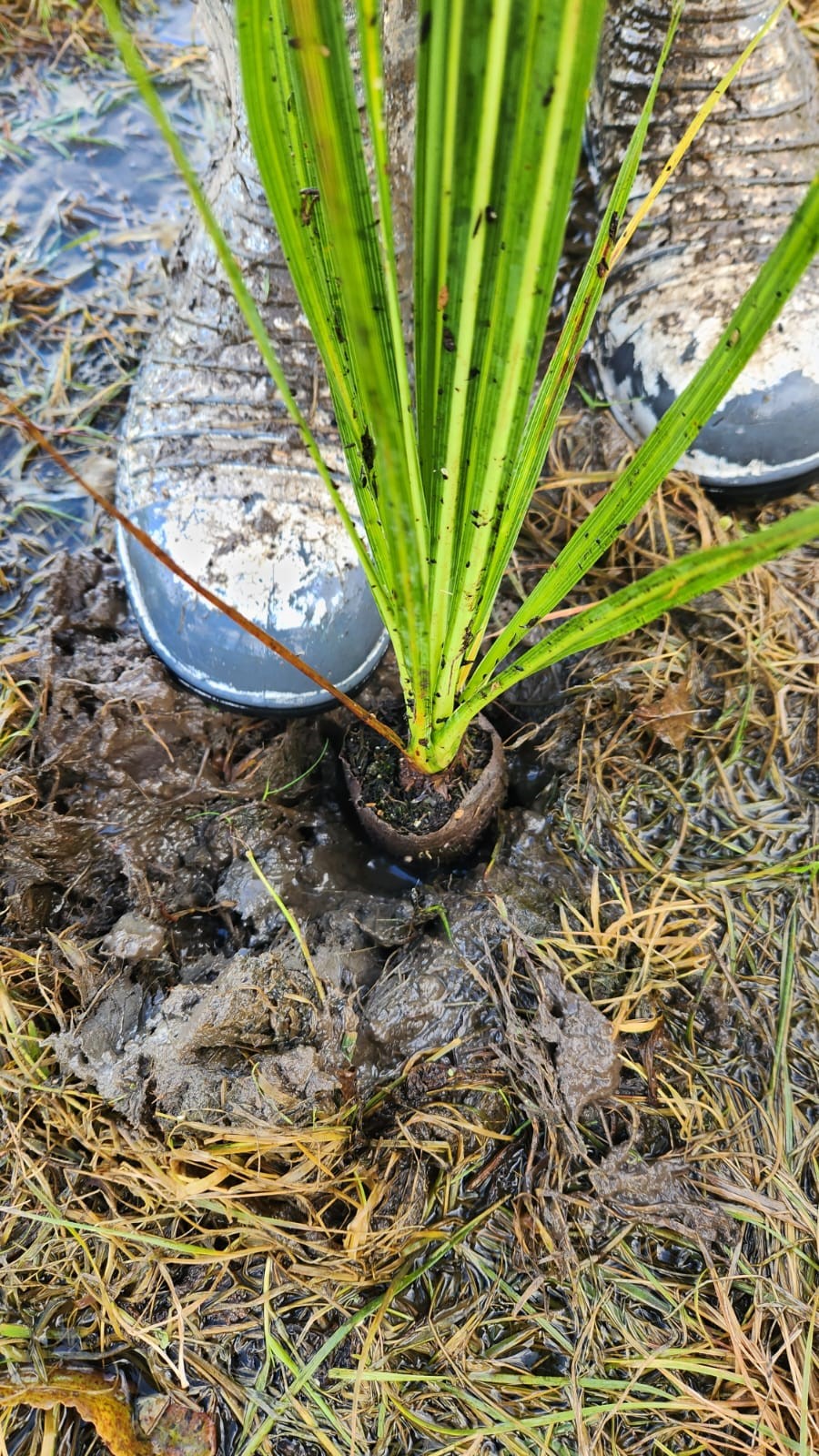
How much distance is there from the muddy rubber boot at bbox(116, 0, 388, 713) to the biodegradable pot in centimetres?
10

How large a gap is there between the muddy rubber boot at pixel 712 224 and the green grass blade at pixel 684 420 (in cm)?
58

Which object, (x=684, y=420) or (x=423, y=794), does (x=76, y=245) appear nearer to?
(x=423, y=794)

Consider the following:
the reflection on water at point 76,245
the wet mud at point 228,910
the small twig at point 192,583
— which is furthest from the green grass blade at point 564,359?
the reflection on water at point 76,245

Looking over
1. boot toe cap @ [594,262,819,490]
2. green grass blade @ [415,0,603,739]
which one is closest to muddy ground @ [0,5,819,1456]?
boot toe cap @ [594,262,819,490]

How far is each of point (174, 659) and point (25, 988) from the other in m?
0.41

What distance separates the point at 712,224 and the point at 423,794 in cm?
93

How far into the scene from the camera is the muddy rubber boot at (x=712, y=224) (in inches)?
43.7

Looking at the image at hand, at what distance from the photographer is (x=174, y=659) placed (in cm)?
101

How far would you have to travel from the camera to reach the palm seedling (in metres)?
0.40

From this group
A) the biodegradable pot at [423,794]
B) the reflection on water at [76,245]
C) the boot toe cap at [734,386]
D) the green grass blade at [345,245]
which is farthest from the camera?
the reflection on water at [76,245]

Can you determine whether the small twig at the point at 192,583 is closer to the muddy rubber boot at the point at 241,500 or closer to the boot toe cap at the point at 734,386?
the muddy rubber boot at the point at 241,500

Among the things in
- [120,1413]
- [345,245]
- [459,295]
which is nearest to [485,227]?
[459,295]

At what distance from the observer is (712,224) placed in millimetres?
1181

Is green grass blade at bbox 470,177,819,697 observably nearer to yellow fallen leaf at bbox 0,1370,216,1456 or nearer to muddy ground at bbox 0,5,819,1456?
muddy ground at bbox 0,5,819,1456
